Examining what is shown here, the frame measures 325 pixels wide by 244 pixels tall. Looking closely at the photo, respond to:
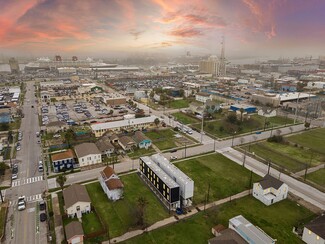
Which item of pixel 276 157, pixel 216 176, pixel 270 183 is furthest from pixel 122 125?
pixel 270 183

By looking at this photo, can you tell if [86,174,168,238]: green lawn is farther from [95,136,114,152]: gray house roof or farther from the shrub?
the shrub

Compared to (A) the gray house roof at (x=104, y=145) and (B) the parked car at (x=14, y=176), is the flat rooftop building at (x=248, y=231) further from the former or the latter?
(B) the parked car at (x=14, y=176)

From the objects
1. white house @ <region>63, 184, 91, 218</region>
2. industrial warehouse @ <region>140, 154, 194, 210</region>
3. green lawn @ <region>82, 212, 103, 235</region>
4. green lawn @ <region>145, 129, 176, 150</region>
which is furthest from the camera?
green lawn @ <region>145, 129, 176, 150</region>

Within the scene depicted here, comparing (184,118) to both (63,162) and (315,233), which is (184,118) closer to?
(63,162)

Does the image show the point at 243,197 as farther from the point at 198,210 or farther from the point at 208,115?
the point at 208,115

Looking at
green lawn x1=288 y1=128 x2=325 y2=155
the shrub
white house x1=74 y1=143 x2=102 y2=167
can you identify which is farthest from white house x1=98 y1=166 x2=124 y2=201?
green lawn x1=288 y1=128 x2=325 y2=155

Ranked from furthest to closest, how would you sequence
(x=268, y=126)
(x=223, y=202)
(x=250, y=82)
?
(x=250, y=82) < (x=268, y=126) < (x=223, y=202)

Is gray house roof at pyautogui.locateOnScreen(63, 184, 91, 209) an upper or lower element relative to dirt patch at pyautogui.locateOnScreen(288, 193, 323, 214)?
upper

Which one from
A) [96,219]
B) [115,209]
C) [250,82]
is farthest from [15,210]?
[250,82]
